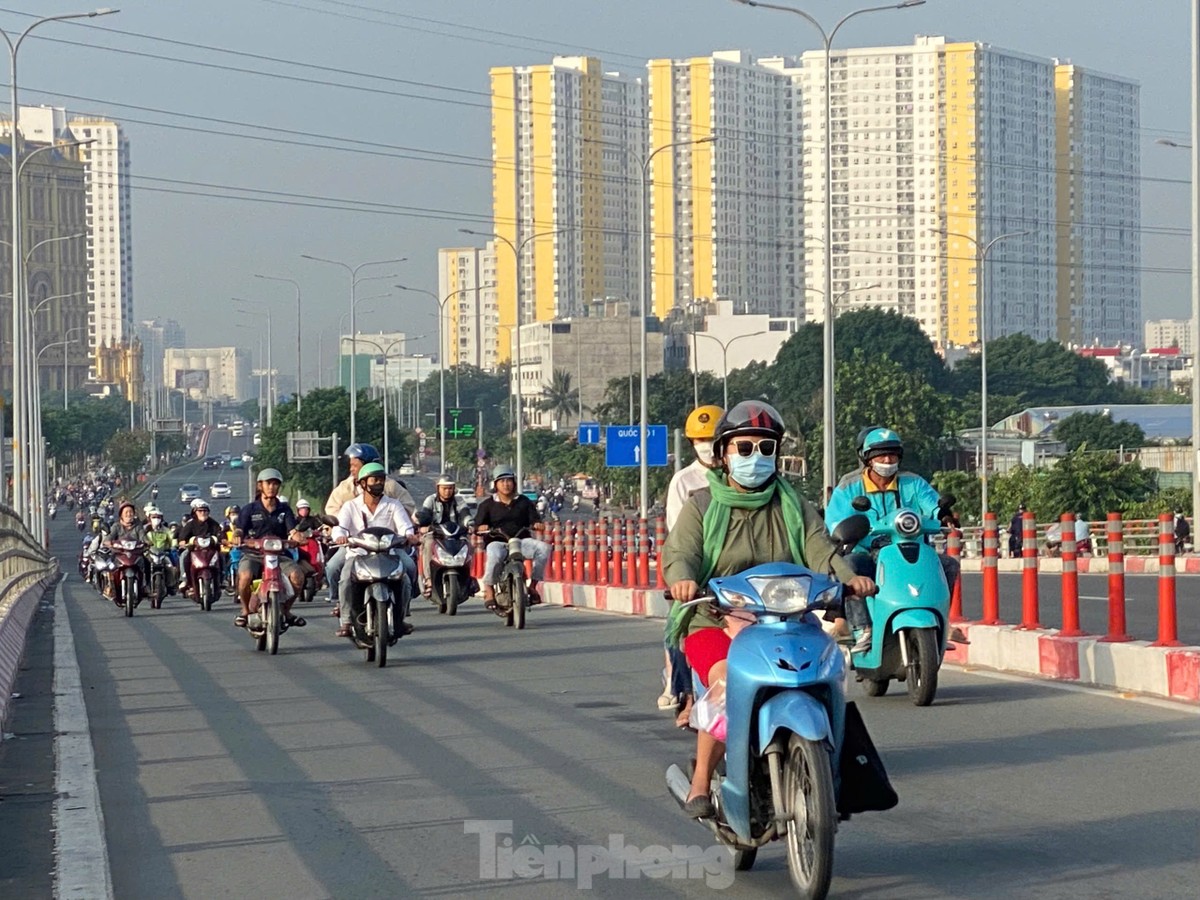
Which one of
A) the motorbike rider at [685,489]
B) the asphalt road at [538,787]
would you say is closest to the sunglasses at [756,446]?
the asphalt road at [538,787]

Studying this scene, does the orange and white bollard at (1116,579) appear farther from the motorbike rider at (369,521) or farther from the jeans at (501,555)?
the jeans at (501,555)

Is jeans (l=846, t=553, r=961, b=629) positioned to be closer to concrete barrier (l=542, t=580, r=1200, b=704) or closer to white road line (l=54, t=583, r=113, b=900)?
concrete barrier (l=542, t=580, r=1200, b=704)

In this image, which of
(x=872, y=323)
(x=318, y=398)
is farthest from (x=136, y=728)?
(x=872, y=323)

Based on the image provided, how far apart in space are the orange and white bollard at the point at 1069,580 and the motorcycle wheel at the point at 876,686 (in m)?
1.48

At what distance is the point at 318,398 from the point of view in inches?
3959

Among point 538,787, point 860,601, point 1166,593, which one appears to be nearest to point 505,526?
point 860,601

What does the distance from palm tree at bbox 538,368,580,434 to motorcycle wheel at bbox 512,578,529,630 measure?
12674 cm

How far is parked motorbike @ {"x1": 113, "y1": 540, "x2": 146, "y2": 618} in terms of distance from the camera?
28302 mm

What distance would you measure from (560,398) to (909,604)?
136980mm

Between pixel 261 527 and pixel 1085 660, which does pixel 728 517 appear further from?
pixel 261 527

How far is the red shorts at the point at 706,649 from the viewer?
23.3ft

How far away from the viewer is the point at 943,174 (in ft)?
579

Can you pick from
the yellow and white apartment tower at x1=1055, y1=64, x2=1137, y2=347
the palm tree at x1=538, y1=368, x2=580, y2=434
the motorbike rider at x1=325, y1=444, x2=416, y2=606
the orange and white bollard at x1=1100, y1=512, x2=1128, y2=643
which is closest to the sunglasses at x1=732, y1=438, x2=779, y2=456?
the orange and white bollard at x1=1100, y1=512, x2=1128, y2=643

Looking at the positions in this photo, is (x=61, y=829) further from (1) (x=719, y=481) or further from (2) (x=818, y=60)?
(2) (x=818, y=60)
